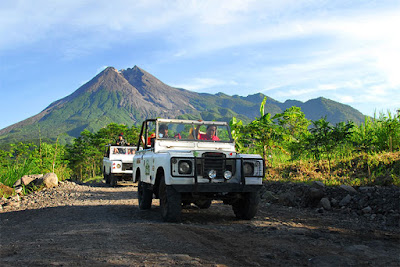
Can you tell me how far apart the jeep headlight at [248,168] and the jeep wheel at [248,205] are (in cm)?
49

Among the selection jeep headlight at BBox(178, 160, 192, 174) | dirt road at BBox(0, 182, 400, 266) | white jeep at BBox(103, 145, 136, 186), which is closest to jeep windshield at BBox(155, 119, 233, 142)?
jeep headlight at BBox(178, 160, 192, 174)

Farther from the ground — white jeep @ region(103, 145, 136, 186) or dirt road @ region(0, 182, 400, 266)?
white jeep @ region(103, 145, 136, 186)

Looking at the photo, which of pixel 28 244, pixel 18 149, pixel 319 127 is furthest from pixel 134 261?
pixel 18 149

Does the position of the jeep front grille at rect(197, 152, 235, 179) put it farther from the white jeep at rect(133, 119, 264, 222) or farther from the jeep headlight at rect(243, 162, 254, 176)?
the jeep headlight at rect(243, 162, 254, 176)

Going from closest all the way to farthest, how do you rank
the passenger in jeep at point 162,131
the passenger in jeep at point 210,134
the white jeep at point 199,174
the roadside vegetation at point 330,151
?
1. the white jeep at point 199,174
2. the passenger in jeep at point 162,131
3. the passenger in jeep at point 210,134
4. the roadside vegetation at point 330,151

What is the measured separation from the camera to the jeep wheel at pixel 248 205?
25.0ft

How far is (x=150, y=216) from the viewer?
831 centimetres

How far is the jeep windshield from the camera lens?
343 inches

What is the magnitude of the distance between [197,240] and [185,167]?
1.89 m

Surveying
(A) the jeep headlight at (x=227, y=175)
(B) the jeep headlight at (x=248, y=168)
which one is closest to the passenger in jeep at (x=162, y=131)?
(A) the jeep headlight at (x=227, y=175)

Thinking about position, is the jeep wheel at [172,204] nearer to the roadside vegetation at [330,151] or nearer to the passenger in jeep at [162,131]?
the passenger in jeep at [162,131]

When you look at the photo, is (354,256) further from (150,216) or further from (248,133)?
(248,133)

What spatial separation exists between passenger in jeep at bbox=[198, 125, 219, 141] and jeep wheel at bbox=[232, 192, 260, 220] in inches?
67.7

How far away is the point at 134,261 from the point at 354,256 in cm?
271
